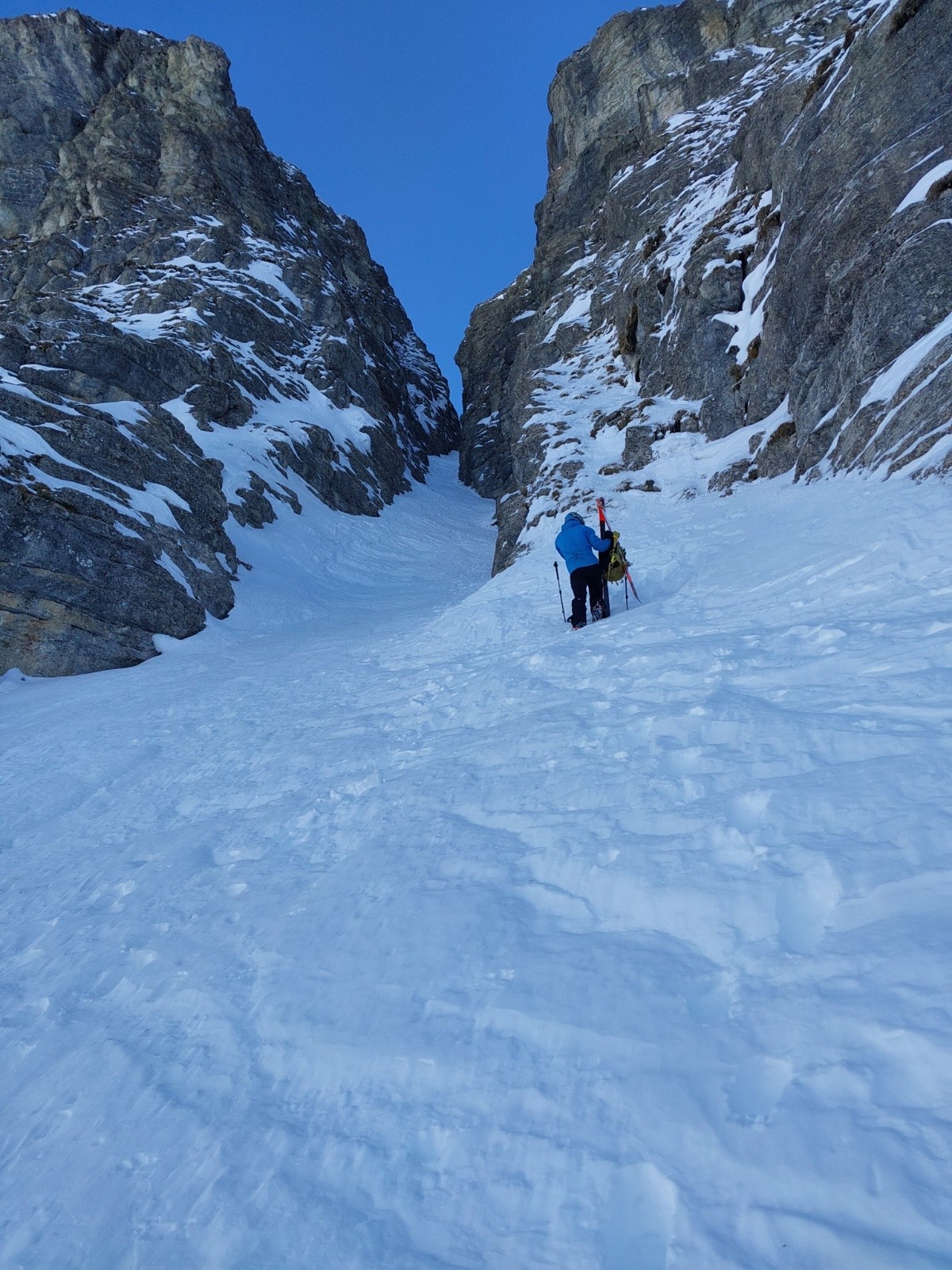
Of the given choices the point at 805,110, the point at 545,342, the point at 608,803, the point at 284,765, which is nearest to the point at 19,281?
the point at 545,342

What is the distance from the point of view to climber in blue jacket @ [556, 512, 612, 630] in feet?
30.6

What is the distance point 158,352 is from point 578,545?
31.2 m

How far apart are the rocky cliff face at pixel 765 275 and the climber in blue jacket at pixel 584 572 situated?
3869 mm

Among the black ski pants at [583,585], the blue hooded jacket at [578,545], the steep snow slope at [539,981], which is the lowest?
the steep snow slope at [539,981]

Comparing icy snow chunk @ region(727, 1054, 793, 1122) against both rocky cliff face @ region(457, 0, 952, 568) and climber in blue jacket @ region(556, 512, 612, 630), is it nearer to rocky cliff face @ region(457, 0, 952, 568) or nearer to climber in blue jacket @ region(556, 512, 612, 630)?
rocky cliff face @ region(457, 0, 952, 568)

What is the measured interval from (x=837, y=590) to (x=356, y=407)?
148 feet

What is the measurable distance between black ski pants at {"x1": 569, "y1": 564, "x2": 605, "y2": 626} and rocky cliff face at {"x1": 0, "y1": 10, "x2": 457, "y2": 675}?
1060 centimetres

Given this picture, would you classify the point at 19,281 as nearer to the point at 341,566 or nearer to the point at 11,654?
the point at 341,566

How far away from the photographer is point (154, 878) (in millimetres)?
4426

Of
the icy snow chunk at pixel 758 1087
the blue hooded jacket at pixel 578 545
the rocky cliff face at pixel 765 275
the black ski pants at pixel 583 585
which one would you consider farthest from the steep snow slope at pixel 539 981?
the rocky cliff face at pixel 765 275

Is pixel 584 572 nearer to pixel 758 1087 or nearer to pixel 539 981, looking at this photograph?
pixel 539 981

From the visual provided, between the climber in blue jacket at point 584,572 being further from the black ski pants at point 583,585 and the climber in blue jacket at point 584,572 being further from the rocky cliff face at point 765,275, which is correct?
the rocky cliff face at point 765,275

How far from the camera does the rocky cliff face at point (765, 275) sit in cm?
1044

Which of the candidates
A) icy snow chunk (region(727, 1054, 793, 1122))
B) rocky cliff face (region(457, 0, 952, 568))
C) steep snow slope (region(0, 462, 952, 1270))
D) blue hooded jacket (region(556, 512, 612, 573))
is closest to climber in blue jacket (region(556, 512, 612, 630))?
blue hooded jacket (region(556, 512, 612, 573))
